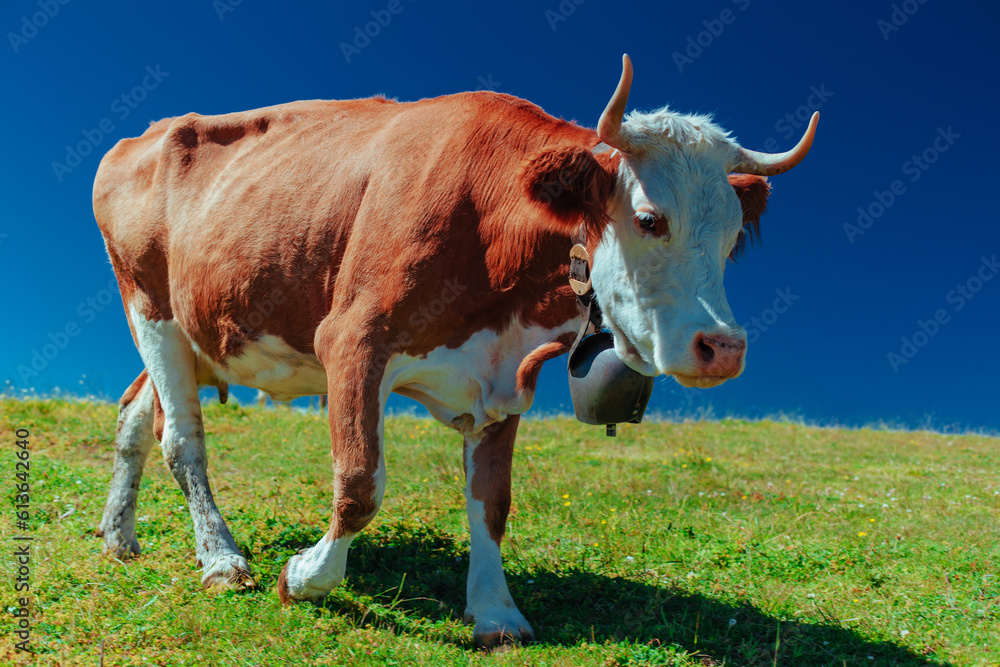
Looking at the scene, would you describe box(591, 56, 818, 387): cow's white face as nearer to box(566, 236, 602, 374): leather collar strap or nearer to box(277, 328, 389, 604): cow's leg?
box(566, 236, 602, 374): leather collar strap

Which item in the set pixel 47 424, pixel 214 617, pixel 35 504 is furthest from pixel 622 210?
pixel 47 424

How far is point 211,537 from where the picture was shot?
5.32 m

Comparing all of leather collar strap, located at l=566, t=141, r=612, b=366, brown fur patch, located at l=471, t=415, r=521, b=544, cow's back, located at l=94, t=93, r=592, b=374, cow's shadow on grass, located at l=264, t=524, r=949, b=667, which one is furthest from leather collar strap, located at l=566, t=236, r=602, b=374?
cow's shadow on grass, located at l=264, t=524, r=949, b=667

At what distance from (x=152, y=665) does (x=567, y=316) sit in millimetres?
2872

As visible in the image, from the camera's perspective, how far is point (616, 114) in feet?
12.5

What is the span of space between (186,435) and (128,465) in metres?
0.73

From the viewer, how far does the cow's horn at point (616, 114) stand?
3.62 metres

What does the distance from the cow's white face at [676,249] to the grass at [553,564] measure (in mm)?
1784

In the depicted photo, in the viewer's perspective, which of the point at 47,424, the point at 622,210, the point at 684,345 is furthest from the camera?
the point at 47,424

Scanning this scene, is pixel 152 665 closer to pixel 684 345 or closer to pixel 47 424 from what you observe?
pixel 684 345

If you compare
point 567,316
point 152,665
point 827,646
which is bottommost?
point 152,665

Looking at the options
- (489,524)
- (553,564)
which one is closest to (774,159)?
(489,524)

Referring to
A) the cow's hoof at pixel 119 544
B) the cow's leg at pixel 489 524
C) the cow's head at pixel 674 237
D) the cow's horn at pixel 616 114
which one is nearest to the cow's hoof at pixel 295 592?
the cow's leg at pixel 489 524

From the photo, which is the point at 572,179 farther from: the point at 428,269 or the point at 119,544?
the point at 119,544
